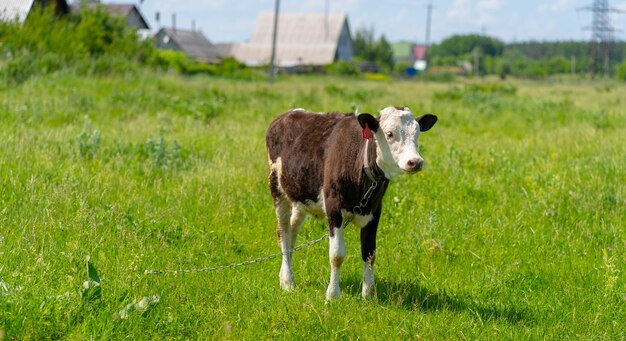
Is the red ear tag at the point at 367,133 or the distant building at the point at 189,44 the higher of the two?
the distant building at the point at 189,44

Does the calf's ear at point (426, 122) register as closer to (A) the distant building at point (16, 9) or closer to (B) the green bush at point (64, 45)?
(B) the green bush at point (64, 45)

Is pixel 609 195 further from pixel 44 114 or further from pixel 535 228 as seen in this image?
pixel 44 114

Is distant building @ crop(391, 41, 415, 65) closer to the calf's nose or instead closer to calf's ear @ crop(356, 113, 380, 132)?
calf's ear @ crop(356, 113, 380, 132)

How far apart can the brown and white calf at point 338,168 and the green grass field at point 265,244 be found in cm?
45

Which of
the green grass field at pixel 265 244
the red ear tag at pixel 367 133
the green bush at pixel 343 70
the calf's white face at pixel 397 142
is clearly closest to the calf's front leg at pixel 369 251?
the green grass field at pixel 265 244

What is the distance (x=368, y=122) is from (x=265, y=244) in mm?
2592

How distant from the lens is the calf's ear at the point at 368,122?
5.34 m

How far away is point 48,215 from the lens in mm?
6844

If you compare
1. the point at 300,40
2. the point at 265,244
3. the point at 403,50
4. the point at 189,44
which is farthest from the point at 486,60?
the point at 265,244

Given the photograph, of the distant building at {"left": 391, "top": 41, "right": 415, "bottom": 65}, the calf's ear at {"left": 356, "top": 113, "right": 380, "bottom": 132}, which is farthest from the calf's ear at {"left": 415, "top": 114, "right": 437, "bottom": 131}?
the distant building at {"left": 391, "top": 41, "right": 415, "bottom": 65}

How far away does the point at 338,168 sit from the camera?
19.0 ft

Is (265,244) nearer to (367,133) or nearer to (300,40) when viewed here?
(367,133)

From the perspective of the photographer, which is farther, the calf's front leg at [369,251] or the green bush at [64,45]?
the green bush at [64,45]

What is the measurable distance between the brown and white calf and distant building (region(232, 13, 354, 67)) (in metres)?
75.6
